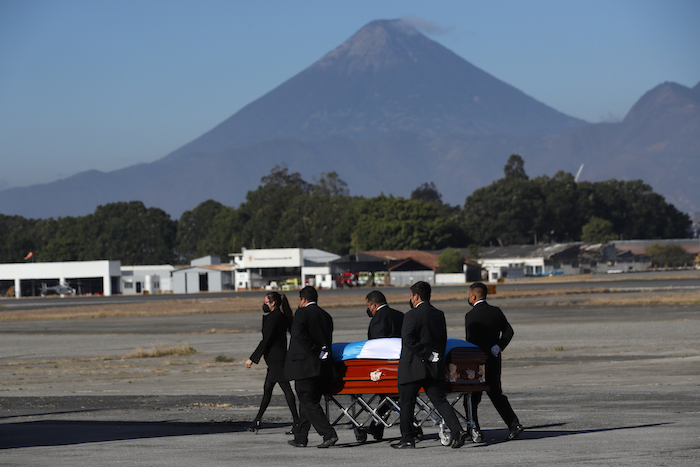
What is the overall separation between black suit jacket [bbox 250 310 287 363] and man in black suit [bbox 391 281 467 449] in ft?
7.50

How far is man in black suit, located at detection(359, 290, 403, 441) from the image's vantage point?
10805 millimetres

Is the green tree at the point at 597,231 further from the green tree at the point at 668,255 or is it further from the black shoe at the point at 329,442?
the black shoe at the point at 329,442

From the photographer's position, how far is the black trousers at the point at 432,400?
9891mm

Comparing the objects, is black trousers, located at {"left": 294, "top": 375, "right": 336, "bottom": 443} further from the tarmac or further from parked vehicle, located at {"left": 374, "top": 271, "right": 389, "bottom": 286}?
parked vehicle, located at {"left": 374, "top": 271, "right": 389, "bottom": 286}

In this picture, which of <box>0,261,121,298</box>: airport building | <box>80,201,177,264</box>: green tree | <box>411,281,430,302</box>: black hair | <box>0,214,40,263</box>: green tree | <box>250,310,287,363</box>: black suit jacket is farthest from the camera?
<box>0,214,40,263</box>: green tree

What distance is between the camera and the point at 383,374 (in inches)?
408

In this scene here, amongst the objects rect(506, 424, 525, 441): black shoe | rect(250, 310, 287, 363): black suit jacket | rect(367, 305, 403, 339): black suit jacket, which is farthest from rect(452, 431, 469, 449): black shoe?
rect(250, 310, 287, 363): black suit jacket

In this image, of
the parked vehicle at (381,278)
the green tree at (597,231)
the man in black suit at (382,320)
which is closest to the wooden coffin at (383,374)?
the man in black suit at (382,320)

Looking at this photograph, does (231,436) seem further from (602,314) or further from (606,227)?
(606,227)

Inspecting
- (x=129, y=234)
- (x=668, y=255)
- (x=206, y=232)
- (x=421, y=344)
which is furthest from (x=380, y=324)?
(x=206, y=232)

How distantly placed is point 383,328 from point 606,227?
490 feet

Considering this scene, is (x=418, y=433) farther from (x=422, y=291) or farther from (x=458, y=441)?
(x=422, y=291)

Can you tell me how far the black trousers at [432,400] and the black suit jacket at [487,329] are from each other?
1020 millimetres

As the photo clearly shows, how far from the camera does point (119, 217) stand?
172 metres
